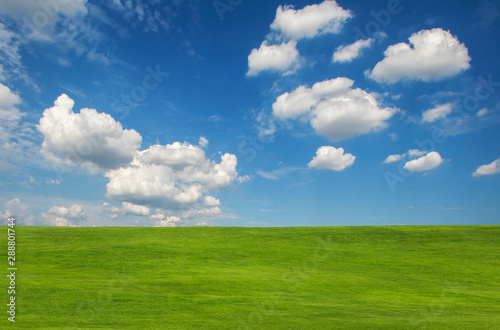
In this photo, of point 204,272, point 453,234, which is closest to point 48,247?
point 204,272

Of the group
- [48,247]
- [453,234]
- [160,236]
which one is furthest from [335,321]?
[453,234]

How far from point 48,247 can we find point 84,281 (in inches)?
478

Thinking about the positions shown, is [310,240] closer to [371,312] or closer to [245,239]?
[245,239]

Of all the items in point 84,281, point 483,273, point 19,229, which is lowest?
point 483,273

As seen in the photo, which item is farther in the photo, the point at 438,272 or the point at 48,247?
the point at 48,247

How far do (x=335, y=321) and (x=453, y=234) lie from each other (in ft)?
94.8

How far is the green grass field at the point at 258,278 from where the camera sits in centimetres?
1212

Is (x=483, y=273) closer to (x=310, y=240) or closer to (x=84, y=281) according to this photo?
(x=310, y=240)

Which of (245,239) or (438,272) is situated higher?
→ (245,239)

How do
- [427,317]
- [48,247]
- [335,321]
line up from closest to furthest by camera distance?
[335,321]
[427,317]
[48,247]

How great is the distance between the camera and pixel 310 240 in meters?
31.3

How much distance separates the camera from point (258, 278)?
19453 millimetres

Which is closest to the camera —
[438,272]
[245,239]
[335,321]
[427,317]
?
[335,321]

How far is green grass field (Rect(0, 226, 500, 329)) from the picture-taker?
12.1 metres
